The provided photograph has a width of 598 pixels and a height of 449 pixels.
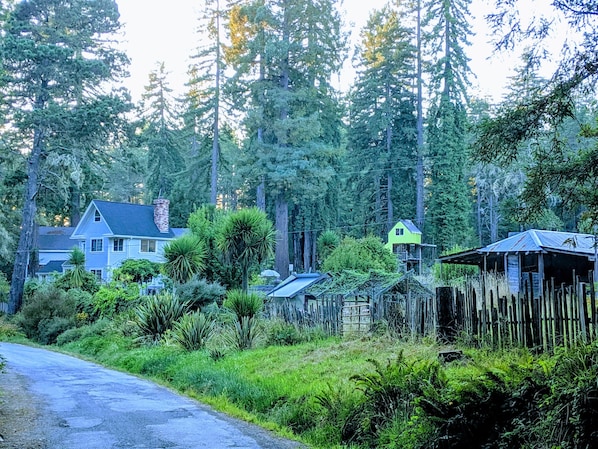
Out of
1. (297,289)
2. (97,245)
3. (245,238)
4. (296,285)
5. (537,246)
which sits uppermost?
(97,245)

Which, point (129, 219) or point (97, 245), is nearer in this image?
point (97, 245)

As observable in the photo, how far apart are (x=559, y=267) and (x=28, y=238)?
1096 inches

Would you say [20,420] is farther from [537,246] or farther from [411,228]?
[411,228]

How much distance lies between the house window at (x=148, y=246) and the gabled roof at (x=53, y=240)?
13158 mm

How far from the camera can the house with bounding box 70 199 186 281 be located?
41000 mm

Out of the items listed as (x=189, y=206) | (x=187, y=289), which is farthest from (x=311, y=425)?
(x=189, y=206)

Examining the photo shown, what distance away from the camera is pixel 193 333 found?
1662 centimetres

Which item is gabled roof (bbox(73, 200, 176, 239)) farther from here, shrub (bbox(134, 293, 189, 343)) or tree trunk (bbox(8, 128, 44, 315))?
shrub (bbox(134, 293, 189, 343))

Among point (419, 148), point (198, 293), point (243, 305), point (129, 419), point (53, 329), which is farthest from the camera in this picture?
point (419, 148)

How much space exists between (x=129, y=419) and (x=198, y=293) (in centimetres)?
1346

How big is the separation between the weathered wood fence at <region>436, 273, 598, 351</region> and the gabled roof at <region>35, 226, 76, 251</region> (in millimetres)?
46217

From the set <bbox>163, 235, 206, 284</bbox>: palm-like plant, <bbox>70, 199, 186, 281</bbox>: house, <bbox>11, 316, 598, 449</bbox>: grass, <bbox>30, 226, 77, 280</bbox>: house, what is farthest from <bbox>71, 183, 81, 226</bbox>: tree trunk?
<bbox>11, 316, 598, 449</bbox>: grass

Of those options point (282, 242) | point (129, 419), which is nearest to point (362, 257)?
point (282, 242)

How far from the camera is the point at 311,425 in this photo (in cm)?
875
